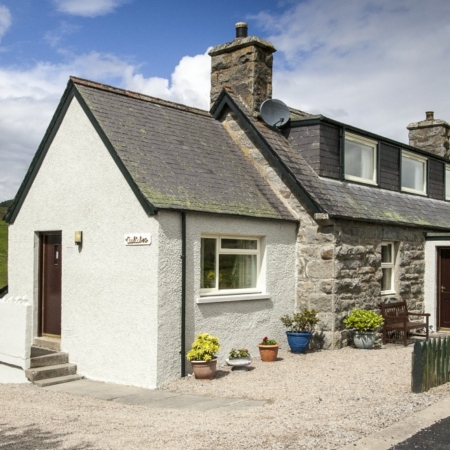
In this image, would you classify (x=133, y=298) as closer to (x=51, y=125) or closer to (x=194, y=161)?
(x=194, y=161)

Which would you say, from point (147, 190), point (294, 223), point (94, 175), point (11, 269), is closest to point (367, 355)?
point (294, 223)

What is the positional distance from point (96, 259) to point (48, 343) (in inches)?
89.8

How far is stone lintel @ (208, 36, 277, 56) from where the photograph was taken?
48.9 feet

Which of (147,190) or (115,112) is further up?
(115,112)

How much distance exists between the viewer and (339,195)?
13.9 m

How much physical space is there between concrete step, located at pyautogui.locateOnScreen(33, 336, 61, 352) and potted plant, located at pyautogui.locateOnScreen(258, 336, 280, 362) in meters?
3.93

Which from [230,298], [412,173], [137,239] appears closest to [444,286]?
[412,173]

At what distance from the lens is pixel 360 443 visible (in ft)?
20.4

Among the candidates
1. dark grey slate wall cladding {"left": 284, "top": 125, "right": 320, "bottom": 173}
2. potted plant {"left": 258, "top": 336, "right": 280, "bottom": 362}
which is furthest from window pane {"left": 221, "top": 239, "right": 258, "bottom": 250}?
dark grey slate wall cladding {"left": 284, "top": 125, "right": 320, "bottom": 173}

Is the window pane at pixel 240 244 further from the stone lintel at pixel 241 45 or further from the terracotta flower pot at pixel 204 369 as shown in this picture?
the stone lintel at pixel 241 45

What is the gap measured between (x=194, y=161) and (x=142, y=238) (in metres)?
2.60

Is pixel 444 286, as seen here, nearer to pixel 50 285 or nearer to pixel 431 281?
pixel 431 281

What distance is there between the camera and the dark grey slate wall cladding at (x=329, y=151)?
14258mm

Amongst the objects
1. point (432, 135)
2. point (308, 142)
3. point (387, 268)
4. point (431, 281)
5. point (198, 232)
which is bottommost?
point (431, 281)
